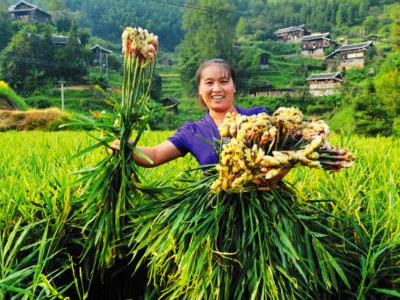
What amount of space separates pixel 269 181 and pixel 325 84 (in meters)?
34.4

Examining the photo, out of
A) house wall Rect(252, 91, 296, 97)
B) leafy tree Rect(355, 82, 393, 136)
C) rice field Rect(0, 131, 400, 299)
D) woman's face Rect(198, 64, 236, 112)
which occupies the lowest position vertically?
house wall Rect(252, 91, 296, 97)

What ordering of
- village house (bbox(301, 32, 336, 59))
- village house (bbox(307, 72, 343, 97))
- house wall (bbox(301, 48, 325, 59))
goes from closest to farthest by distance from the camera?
1. village house (bbox(307, 72, 343, 97))
2. village house (bbox(301, 32, 336, 59))
3. house wall (bbox(301, 48, 325, 59))

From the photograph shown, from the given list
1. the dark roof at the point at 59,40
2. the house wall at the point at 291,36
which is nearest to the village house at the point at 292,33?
the house wall at the point at 291,36

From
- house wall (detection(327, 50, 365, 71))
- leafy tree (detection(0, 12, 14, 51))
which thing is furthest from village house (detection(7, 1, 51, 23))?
house wall (detection(327, 50, 365, 71))

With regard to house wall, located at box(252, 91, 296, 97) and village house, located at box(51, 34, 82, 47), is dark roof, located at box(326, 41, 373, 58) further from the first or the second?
village house, located at box(51, 34, 82, 47)

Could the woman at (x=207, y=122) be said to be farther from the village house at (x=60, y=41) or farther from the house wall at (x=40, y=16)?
the house wall at (x=40, y=16)

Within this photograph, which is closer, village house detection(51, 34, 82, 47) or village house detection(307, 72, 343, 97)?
village house detection(307, 72, 343, 97)

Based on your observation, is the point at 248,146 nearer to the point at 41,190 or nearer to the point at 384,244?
the point at 384,244

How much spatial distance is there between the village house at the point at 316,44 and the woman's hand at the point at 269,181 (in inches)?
1708

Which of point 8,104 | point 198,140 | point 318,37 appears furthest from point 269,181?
point 318,37

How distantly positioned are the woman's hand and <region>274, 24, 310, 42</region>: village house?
159 ft

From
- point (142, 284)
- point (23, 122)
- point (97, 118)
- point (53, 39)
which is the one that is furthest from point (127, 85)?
Result: point (53, 39)

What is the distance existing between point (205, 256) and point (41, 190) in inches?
23.4

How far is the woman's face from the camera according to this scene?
1454 millimetres
